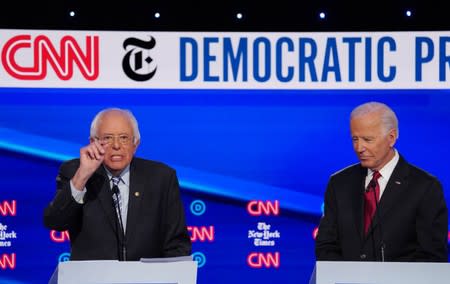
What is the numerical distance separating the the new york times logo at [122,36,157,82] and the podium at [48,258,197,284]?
2898 mm

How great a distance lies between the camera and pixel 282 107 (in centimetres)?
598

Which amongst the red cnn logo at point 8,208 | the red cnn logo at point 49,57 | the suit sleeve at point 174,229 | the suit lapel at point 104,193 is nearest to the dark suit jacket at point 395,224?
the suit sleeve at point 174,229

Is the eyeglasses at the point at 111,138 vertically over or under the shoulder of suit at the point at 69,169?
over

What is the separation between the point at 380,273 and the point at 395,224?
89 centimetres

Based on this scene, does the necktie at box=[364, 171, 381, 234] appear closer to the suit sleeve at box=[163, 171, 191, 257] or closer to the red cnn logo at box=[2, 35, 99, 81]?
the suit sleeve at box=[163, 171, 191, 257]

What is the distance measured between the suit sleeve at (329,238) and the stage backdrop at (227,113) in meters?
1.74

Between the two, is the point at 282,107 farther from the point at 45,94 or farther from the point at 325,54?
the point at 45,94

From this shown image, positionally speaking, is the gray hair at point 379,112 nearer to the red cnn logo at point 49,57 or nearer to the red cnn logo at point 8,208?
the red cnn logo at point 49,57

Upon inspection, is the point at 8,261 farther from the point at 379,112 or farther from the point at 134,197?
the point at 379,112

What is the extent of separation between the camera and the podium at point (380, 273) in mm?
3139

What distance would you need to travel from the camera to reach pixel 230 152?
6.02m
